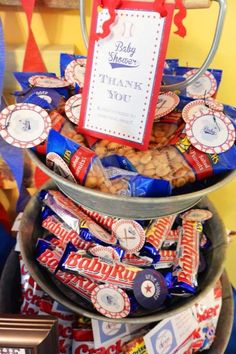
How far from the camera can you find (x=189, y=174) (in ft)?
2.17

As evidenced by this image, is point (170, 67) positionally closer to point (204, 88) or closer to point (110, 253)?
point (204, 88)

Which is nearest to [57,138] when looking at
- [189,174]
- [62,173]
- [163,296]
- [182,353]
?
[62,173]

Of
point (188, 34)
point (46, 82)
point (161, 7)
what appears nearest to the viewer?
point (161, 7)

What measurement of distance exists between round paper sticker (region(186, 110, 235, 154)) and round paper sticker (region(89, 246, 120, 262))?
0.27 m

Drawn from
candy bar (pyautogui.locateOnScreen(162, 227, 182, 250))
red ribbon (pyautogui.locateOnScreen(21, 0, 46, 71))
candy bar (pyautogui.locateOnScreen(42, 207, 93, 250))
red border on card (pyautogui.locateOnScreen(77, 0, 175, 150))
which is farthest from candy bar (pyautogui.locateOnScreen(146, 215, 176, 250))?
red ribbon (pyautogui.locateOnScreen(21, 0, 46, 71))

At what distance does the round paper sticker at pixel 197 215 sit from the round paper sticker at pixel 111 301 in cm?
24

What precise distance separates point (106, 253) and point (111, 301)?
0.32 feet

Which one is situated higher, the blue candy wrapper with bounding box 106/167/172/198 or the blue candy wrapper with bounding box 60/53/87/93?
the blue candy wrapper with bounding box 60/53/87/93

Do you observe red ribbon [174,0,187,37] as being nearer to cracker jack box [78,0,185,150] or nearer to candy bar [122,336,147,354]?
cracker jack box [78,0,185,150]

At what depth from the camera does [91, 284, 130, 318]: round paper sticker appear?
70 cm

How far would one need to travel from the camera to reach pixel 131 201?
0.57m

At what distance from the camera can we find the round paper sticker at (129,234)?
0.74m

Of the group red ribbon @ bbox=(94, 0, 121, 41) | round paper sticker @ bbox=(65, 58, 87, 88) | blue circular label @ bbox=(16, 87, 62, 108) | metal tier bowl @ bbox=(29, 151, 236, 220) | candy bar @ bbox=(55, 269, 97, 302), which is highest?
red ribbon @ bbox=(94, 0, 121, 41)

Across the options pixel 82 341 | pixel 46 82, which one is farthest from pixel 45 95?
pixel 82 341
